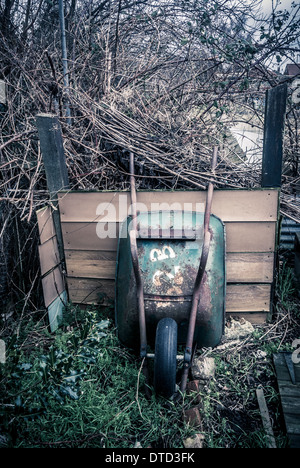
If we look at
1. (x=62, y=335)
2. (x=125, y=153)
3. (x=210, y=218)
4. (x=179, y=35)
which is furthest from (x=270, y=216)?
(x=179, y=35)

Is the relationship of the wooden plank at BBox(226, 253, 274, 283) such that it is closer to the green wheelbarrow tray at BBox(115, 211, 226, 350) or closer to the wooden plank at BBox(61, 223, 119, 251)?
the green wheelbarrow tray at BBox(115, 211, 226, 350)

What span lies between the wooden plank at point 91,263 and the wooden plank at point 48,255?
0.36ft

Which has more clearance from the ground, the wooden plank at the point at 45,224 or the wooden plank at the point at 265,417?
the wooden plank at the point at 45,224

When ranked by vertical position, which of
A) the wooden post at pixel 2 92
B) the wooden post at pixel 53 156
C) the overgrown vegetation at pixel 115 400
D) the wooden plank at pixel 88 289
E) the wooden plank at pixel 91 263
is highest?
the wooden post at pixel 2 92

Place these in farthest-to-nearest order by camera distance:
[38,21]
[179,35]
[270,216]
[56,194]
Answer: [38,21] < [179,35] < [56,194] < [270,216]

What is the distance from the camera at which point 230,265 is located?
2.57 meters

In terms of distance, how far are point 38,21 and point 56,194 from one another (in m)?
3.45

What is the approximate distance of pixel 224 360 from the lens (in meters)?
2.41

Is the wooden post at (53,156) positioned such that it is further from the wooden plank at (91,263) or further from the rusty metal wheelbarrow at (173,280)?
the rusty metal wheelbarrow at (173,280)

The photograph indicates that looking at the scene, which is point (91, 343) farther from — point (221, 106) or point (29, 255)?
point (221, 106)

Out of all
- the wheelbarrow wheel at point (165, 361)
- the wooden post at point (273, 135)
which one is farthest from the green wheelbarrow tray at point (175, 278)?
the wooden post at point (273, 135)

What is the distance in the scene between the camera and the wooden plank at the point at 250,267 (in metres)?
2.54

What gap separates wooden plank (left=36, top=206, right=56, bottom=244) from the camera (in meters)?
2.46

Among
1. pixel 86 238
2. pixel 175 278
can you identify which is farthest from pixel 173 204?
pixel 86 238
